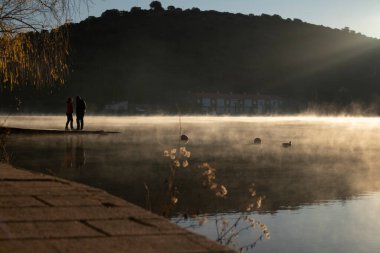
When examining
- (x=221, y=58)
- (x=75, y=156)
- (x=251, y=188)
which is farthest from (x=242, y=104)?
(x=251, y=188)

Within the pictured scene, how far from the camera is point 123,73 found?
143000 mm

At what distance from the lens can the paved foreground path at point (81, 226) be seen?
4152mm

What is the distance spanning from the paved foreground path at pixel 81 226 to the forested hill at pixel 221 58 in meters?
128

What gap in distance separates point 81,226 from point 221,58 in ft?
511

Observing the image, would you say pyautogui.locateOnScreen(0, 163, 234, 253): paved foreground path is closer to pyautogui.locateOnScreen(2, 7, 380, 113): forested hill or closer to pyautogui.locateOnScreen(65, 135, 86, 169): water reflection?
pyautogui.locateOnScreen(65, 135, 86, 169): water reflection

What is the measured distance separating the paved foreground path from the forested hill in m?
128

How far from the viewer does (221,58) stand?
6280 inches

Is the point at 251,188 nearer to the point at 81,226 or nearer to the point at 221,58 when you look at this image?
the point at 81,226

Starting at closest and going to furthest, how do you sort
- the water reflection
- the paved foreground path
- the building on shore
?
the paved foreground path < the water reflection < the building on shore

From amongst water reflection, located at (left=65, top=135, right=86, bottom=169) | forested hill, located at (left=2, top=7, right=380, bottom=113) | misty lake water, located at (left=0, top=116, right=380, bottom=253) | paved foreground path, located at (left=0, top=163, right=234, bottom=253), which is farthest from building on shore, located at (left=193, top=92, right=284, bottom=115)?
paved foreground path, located at (left=0, top=163, right=234, bottom=253)

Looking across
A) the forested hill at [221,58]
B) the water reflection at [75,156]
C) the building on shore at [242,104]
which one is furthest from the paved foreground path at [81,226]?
the building on shore at [242,104]

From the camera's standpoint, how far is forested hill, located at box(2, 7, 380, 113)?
144 meters

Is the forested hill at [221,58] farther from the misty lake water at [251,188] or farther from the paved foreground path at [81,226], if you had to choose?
the paved foreground path at [81,226]

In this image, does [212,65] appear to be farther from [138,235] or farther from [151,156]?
[138,235]
